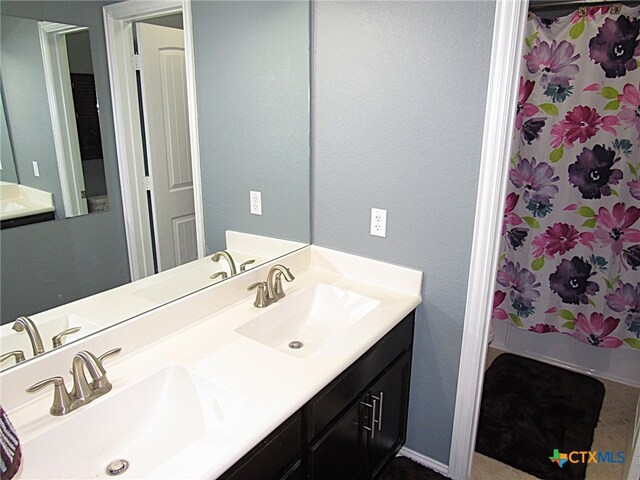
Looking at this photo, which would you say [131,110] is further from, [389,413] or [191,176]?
[389,413]

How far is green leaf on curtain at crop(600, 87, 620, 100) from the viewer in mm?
2332

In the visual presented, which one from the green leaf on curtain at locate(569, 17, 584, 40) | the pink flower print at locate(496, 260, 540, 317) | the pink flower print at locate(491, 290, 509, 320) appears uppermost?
the green leaf on curtain at locate(569, 17, 584, 40)

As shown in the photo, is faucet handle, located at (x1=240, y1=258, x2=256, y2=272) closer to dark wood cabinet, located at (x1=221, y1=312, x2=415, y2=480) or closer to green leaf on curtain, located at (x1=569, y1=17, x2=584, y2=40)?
dark wood cabinet, located at (x1=221, y1=312, x2=415, y2=480)

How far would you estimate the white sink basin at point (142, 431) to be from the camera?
104cm

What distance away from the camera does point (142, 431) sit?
4.07 feet

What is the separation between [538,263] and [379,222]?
1327 mm

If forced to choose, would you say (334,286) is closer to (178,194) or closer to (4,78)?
(178,194)

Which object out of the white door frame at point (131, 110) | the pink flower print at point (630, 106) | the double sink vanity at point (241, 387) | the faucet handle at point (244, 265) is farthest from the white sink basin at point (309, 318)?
the pink flower print at point (630, 106)

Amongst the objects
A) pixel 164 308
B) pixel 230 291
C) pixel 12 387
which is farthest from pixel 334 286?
pixel 12 387

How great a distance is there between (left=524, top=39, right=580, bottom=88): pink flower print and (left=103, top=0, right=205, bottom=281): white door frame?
1879 millimetres

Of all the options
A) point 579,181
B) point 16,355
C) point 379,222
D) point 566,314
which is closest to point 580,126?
point 579,181

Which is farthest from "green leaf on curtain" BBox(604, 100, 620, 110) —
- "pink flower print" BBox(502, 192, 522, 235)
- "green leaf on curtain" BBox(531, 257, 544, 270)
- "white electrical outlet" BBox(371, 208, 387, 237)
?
"white electrical outlet" BBox(371, 208, 387, 237)

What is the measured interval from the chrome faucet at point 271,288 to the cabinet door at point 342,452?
1.68 ft

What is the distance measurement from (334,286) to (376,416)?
55 cm
